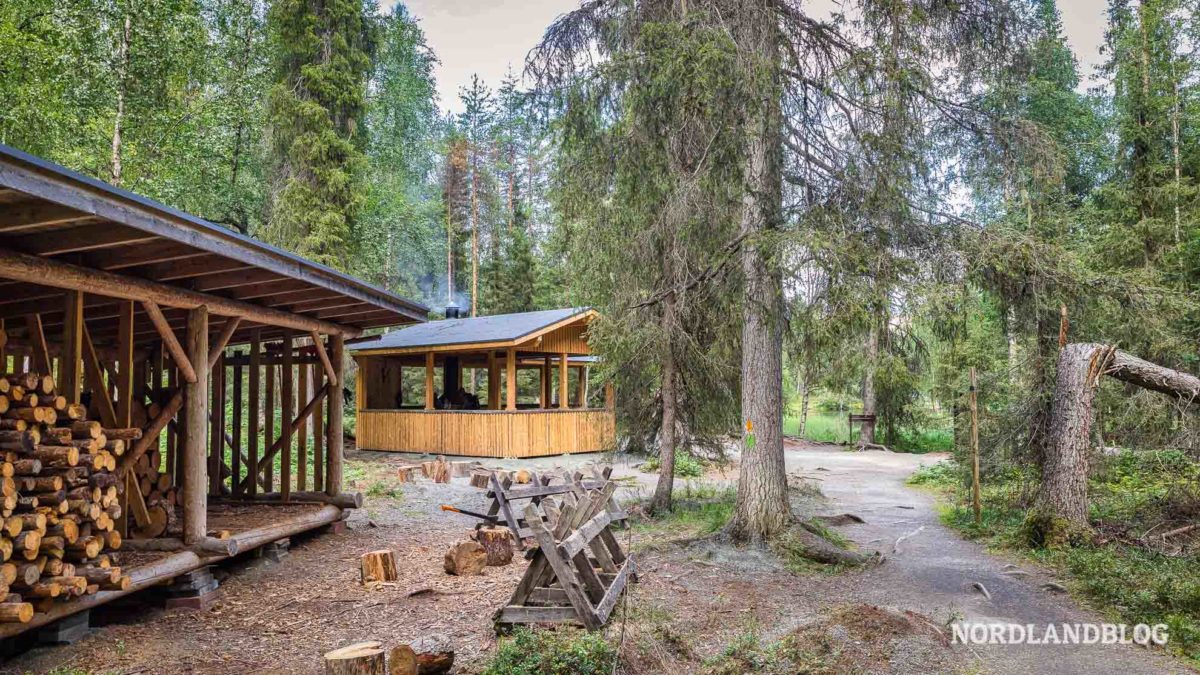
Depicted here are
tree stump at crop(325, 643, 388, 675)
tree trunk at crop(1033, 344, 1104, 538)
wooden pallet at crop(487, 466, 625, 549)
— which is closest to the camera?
tree stump at crop(325, 643, 388, 675)

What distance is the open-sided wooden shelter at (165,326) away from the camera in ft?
13.6

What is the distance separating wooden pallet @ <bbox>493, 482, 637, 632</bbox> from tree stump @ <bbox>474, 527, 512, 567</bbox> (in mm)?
2005

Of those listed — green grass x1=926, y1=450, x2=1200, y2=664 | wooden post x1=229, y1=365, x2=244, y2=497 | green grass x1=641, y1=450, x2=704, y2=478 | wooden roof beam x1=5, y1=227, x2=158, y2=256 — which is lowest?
green grass x1=641, y1=450, x2=704, y2=478

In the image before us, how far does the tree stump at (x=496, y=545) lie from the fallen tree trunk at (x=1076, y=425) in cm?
560

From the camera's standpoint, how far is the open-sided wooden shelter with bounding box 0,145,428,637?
415 cm

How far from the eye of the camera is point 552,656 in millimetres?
4227

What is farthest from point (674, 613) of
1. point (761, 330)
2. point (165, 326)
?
point (165, 326)

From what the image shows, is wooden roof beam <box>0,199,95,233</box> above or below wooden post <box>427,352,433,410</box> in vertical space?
above

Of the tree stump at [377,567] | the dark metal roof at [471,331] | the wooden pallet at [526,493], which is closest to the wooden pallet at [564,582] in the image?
the tree stump at [377,567]

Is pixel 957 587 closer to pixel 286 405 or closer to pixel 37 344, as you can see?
pixel 286 405

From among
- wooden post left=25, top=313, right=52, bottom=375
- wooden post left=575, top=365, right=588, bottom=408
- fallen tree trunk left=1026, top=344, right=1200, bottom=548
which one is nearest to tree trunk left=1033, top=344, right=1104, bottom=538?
fallen tree trunk left=1026, top=344, right=1200, bottom=548

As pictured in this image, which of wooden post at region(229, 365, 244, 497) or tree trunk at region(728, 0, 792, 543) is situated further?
wooden post at region(229, 365, 244, 497)

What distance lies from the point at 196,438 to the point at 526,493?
4.20 m

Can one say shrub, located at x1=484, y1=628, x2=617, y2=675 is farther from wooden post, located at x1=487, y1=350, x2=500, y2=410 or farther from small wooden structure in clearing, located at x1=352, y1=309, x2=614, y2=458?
wooden post, located at x1=487, y1=350, x2=500, y2=410
